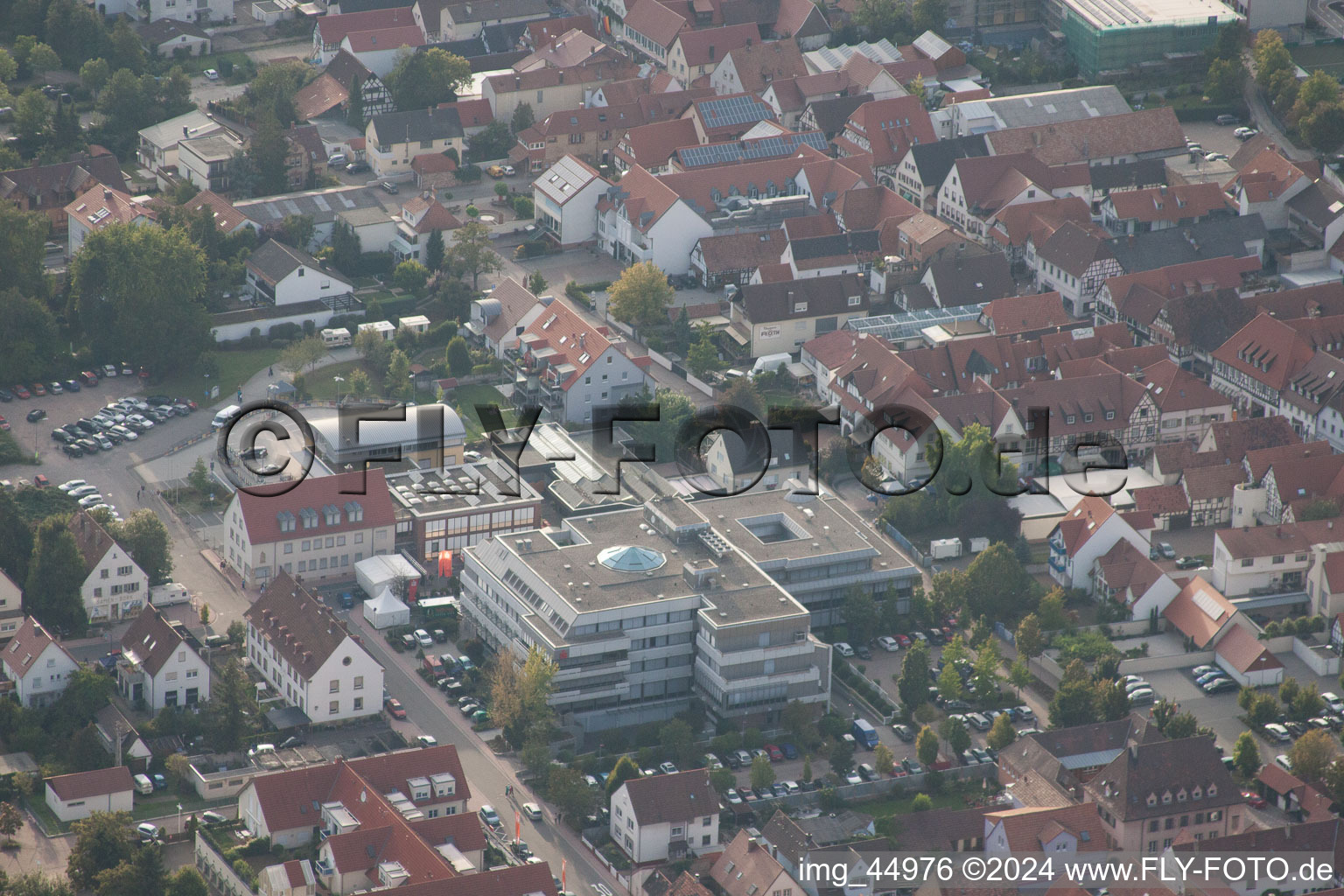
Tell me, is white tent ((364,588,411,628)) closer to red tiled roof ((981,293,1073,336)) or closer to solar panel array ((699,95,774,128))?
red tiled roof ((981,293,1073,336))

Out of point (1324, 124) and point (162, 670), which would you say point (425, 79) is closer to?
point (1324, 124)

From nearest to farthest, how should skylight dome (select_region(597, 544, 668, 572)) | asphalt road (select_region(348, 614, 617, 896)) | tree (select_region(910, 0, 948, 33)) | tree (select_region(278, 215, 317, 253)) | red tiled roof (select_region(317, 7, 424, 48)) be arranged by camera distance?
1. asphalt road (select_region(348, 614, 617, 896))
2. skylight dome (select_region(597, 544, 668, 572))
3. tree (select_region(278, 215, 317, 253))
4. red tiled roof (select_region(317, 7, 424, 48))
5. tree (select_region(910, 0, 948, 33))

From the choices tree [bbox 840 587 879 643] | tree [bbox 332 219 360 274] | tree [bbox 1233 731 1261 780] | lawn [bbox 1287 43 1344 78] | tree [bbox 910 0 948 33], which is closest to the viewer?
tree [bbox 1233 731 1261 780]

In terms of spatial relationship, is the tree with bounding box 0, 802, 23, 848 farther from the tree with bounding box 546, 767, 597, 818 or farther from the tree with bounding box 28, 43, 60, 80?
the tree with bounding box 28, 43, 60, 80

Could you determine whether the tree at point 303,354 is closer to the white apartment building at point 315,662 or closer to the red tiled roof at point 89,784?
the white apartment building at point 315,662

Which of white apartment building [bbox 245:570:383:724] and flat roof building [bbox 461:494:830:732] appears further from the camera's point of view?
flat roof building [bbox 461:494:830:732]

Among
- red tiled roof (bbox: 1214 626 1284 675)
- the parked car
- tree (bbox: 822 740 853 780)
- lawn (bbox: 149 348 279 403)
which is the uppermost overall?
lawn (bbox: 149 348 279 403)

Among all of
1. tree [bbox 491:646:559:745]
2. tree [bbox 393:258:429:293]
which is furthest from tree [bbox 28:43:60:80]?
tree [bbox 491:646:559:745]

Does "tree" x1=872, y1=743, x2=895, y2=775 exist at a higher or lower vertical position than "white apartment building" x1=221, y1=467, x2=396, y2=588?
lower
